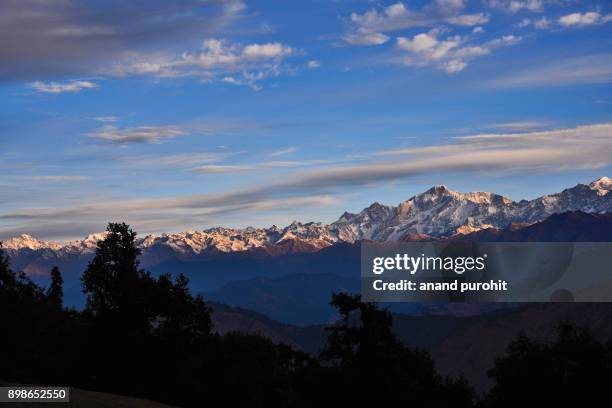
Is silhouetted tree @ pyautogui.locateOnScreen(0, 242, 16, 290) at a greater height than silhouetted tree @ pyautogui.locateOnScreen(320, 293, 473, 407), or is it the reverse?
silhouetted tree @ pyautogui.locateOnScreen(0, 242, 16, 290)

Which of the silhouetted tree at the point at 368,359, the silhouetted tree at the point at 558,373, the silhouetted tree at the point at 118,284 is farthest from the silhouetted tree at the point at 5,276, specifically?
the silhouetted tree at the point at 558,373

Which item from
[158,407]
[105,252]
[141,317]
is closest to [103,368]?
[141,317]

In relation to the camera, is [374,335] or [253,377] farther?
[253,377]

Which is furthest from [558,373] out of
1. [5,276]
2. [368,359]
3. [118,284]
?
[5,276]

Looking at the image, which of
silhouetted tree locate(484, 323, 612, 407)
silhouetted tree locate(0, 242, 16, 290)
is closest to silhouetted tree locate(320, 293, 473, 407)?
silhouetted tree locate(484, 323, 612, 407)

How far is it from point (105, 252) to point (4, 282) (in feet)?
52.9

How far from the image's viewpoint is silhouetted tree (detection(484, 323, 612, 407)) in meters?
78.3

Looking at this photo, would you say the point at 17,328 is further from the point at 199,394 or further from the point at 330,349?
the point at 330,349

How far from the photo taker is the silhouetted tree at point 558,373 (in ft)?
257

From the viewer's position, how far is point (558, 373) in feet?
263

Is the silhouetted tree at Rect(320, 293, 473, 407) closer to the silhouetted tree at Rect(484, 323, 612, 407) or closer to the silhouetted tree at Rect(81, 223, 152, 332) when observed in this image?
the silhouetted tree at Rect(484, 323, 612, 407)

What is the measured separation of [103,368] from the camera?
309 feet

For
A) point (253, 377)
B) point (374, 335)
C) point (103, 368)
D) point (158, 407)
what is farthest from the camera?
point (253, 377)

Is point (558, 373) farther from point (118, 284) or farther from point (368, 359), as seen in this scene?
point (118, 284)
